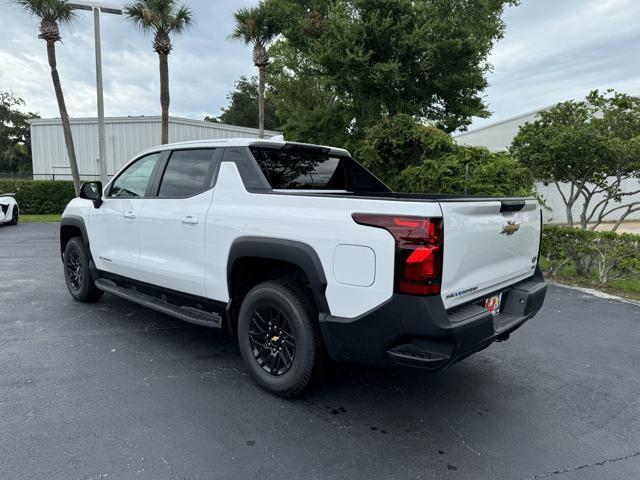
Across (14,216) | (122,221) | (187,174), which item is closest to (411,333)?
(187,174)

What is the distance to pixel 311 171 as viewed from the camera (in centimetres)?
426

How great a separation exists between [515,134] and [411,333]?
933 inches

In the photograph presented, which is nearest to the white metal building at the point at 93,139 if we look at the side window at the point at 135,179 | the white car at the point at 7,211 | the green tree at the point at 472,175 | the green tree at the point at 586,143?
the white car at the point at 7,211

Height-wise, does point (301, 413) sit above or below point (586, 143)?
below

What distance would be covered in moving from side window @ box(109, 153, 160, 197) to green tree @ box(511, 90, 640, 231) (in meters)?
6.89

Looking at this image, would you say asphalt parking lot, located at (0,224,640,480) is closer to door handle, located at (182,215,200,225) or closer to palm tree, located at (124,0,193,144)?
door handle, located at (182,215,200,225)

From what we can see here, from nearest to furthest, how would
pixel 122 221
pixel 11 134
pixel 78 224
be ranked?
pixel 122 221
pixel 78 224
pixel 11 134

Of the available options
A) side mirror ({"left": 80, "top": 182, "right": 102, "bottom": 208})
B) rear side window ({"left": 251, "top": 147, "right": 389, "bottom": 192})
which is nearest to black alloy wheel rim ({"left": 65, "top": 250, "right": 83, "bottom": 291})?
side mirror ({"left": 80, "top": 182, "right": 102, "bottom": 208})

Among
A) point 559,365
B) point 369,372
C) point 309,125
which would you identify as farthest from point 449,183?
point 309,125

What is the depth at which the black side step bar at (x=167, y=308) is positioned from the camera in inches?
144

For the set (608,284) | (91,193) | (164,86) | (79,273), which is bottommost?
(608,284)

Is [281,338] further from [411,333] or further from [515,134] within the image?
[515,134]

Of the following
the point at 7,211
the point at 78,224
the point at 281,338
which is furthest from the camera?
the point at 7,211

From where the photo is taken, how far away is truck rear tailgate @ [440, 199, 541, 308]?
262 cm
